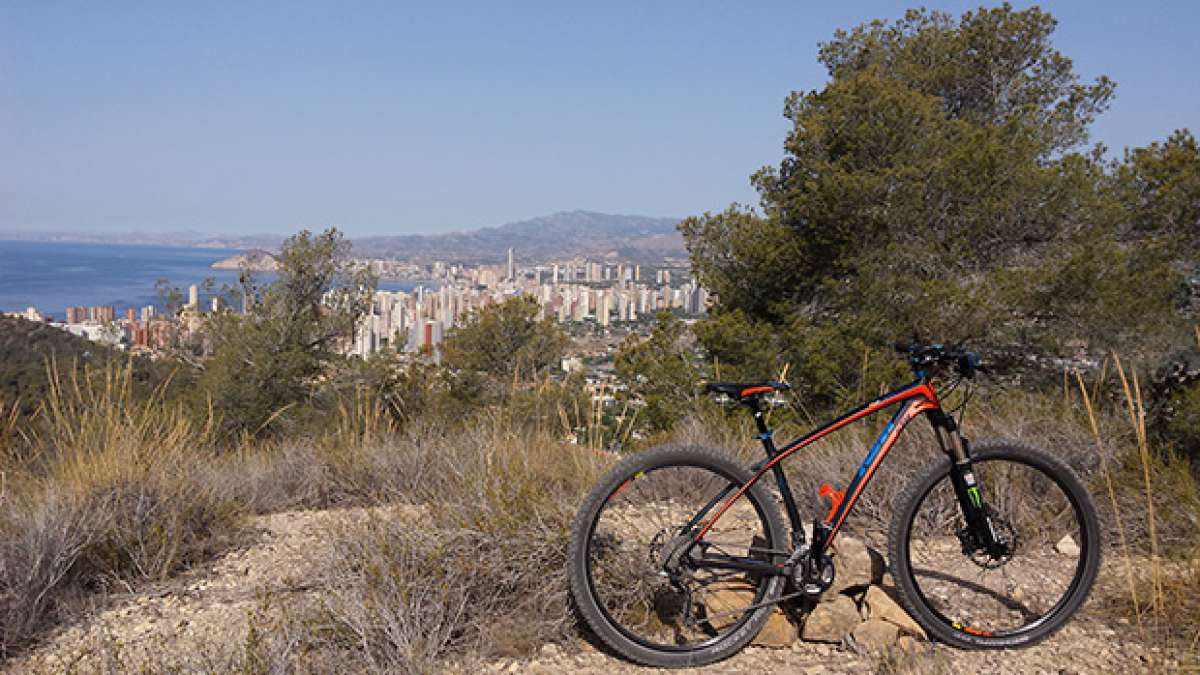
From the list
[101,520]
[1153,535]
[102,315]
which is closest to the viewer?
[1153,535]

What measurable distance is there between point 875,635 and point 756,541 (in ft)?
1.74

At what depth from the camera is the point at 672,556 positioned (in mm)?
2623

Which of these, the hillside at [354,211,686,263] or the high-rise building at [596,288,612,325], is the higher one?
the hillside at [354,211,686,263]

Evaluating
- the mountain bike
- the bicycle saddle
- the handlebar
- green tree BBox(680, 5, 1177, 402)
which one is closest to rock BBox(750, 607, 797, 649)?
the mountain bike

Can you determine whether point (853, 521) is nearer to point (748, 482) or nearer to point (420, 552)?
point (748, 482)

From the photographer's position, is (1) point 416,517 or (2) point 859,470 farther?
(1) point 416,517

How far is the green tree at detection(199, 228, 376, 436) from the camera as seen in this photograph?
13.7m

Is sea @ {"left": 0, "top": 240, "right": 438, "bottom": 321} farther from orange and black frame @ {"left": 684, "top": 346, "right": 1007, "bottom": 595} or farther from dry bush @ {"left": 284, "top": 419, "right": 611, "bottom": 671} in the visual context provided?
orange and black frame @ {"left": 684, "top": 346, "right": 1007, "bottom": 595}

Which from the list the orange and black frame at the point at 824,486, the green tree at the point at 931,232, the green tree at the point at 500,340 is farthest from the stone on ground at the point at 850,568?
the green tree at the point at 500,340

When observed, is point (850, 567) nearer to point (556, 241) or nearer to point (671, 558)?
point (671, 558)

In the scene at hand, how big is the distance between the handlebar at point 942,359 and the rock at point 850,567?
775 mm

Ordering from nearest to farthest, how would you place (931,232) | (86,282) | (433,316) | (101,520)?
1. (101,520)
2. (931,232)
3. (433,316)
4. (86,282)

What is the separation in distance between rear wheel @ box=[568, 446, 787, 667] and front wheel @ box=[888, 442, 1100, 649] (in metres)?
0.53

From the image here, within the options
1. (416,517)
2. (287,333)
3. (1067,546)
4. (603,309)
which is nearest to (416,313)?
(603,309)
